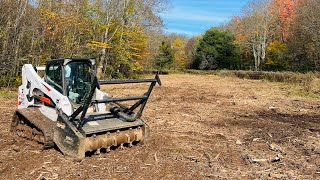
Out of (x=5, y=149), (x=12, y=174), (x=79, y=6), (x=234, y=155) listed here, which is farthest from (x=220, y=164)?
(x=79, y=6)

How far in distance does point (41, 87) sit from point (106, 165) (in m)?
2.39

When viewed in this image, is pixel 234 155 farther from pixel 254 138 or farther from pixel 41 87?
pixel 41 87

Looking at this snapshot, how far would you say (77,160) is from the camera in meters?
5.70

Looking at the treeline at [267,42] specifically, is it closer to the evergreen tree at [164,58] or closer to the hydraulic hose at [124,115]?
the evergreen tree at [164,58]

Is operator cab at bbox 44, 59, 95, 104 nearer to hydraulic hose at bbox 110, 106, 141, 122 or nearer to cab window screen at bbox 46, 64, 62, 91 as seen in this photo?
cab window screen at bbox 46, 64, 62, 91

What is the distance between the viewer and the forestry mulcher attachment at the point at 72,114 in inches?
227

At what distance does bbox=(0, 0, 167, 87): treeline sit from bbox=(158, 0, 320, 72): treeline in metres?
15.1

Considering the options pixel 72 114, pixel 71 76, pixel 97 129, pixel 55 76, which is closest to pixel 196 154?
pixel 97 129

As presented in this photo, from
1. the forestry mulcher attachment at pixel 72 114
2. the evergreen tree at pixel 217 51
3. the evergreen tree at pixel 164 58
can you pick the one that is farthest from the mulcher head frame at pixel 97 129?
the evergreen tree at pixel 217 51

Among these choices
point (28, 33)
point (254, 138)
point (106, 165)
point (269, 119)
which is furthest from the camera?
point (28, 33)

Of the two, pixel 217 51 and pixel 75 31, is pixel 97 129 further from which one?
pixel 217 51

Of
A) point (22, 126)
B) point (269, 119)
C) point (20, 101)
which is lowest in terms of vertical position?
point (269, 119)

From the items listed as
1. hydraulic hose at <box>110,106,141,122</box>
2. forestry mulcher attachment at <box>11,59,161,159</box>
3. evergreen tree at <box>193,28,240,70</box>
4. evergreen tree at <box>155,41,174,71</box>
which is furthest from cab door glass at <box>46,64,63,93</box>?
evergreen tree at <box>193,28,240,70</box>

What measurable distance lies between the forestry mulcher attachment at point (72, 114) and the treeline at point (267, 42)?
29718 millimetres
